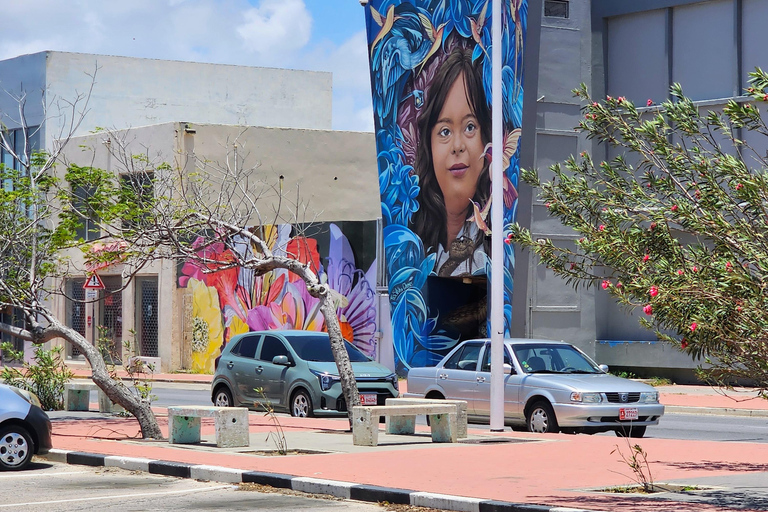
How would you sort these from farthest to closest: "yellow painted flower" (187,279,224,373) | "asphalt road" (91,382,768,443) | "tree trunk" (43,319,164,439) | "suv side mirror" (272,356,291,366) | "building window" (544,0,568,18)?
1. "yellow painted flower" (187,279,224,373)
2. "building window" (544,0,568,18)
3. "suv side mirror" (272,356,291,366)
4. "asphalt road" (91,382,768,443)
5. "tree trunk" (43,319,164,439)

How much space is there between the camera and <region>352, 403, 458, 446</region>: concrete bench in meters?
14.9

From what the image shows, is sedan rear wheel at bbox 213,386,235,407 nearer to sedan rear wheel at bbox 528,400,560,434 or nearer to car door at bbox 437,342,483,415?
car door at bbox 437,342,483,415

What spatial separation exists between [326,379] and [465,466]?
25.3 feet

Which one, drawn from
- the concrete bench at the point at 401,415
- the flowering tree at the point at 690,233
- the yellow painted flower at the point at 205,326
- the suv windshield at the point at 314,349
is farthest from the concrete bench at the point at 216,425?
the yellow painted flower at the point at 205,326

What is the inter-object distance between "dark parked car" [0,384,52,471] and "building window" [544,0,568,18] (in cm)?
2138

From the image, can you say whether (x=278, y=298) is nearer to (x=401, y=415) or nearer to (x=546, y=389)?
(x=546, y=389)

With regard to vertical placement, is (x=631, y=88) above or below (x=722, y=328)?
above

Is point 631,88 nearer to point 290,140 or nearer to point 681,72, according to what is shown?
point 681,72

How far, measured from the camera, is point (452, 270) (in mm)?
31281

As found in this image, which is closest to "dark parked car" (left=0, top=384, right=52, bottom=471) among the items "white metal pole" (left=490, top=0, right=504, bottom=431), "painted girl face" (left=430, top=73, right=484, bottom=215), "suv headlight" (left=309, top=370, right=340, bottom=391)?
"white metal pole" (left=490, top=0, right=504, bottom=431)

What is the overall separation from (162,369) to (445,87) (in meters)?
14.0

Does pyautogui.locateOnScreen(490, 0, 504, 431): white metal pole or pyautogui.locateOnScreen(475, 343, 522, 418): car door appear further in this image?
pyautogui.locateOnScreen(475, 343, 522, 418): car door

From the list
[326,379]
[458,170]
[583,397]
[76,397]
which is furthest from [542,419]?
[458,170]

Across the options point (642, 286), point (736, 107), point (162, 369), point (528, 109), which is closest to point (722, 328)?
point (642, 286)
